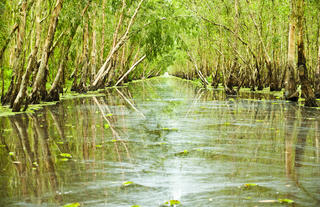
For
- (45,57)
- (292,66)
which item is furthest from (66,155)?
(292,66)

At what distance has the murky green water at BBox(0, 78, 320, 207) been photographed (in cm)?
554

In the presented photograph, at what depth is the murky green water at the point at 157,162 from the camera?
5539 mm

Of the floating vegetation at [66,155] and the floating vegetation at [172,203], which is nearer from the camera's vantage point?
the floating vegetation at [172,203]

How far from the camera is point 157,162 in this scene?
7609 millimetres

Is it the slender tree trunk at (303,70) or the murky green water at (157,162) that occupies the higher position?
the slender tree trunk at (303,70)

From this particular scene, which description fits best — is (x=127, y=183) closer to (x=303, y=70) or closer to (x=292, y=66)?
(x=303, y=70)

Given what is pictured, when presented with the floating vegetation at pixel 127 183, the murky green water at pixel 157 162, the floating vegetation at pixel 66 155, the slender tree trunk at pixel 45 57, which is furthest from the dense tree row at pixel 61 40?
the floating vegetation at pixel 127 183

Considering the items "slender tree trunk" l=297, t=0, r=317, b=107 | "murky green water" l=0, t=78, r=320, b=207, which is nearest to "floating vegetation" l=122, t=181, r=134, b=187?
"murky green water" l=0, t=78, r=320, b=207

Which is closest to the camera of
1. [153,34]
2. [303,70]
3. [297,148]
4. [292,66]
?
[297,148]

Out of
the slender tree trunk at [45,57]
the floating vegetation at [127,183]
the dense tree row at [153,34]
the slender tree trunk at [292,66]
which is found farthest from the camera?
the slender tree trunk at [292,66]

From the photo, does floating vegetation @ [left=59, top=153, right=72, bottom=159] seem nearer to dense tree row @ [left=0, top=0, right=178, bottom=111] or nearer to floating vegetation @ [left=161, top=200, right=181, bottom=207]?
floating vegetation @ [left=161, top=200, right=181, bottom=207]

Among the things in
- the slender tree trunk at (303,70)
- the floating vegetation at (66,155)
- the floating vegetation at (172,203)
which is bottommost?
the floating vegetation at (172,203)

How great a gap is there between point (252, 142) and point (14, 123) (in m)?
7.14

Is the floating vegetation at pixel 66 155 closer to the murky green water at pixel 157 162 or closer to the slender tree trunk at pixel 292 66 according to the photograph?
the murky green water at pixel 157 162
